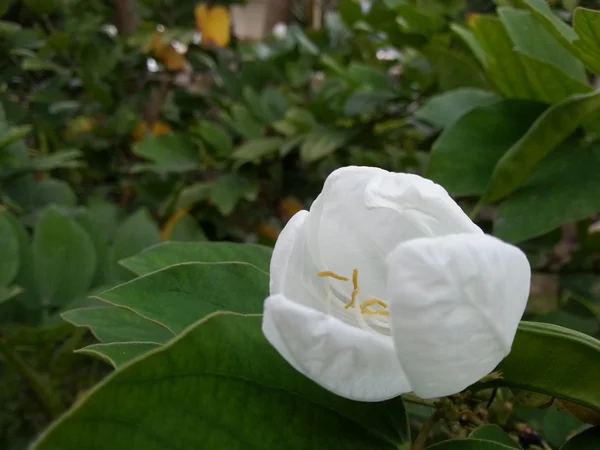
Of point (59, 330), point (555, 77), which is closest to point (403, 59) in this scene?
point (555, 77)

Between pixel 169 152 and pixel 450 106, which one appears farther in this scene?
pixel 169 152

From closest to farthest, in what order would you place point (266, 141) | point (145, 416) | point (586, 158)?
point (145, 416) → point (586, 158) → point (266, 141)

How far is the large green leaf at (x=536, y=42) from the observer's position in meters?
0.34

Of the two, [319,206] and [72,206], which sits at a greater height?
[319,206]

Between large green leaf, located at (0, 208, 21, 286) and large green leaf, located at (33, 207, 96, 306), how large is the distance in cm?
6

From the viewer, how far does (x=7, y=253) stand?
15.6 inches

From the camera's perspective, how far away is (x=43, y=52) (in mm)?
708

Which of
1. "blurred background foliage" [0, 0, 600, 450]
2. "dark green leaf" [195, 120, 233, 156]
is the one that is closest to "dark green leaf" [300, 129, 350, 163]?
"blurred background foliage" [0, 0, 600, 450]

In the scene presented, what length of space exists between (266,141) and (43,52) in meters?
0.30

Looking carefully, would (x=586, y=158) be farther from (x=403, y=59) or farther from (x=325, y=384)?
(x=403, y=59)

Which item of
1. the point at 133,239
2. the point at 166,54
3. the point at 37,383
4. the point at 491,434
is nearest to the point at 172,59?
the point at 166,54

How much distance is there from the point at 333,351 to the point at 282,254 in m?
0.04

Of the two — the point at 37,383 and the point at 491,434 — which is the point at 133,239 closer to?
the point at 37,383

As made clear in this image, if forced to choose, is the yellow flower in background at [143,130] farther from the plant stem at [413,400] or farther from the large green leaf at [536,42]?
the plant stem at [413,400]
